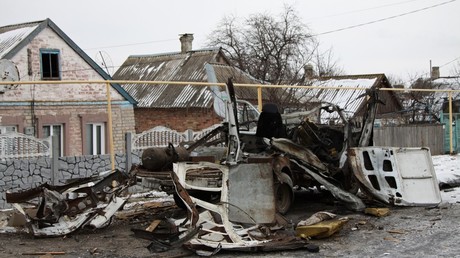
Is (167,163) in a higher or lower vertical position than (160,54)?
lower

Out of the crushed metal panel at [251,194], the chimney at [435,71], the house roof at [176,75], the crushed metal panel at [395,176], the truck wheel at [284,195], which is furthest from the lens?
the chimney at [435,71]

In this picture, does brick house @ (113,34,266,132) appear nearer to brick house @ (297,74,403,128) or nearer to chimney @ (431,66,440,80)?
brick house @ (297,74,403,128)

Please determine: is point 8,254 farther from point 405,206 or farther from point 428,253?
point 405,206

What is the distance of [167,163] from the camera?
8.88 meters

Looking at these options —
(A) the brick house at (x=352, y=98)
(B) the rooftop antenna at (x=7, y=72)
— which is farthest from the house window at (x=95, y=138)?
(A) the brick house at (x=352, y=98)

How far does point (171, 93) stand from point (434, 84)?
95.0 feet

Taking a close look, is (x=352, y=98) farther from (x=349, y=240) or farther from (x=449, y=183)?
(x=349, y=240)

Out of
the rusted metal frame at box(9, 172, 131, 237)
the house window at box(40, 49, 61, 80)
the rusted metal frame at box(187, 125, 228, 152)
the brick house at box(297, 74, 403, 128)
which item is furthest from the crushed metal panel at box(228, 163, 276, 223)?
the house window at box(40, 49, 61, 80)

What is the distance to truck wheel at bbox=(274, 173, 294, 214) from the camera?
9016 millimetres

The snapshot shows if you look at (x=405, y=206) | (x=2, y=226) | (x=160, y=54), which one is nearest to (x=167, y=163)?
(x=2, y=226)

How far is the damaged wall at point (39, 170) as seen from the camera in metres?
10.6

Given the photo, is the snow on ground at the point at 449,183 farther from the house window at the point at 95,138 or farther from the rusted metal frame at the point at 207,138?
the house window at the point at 95,138

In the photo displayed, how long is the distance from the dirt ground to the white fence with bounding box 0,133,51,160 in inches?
100

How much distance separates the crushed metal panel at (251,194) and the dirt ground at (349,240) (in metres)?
0.74
